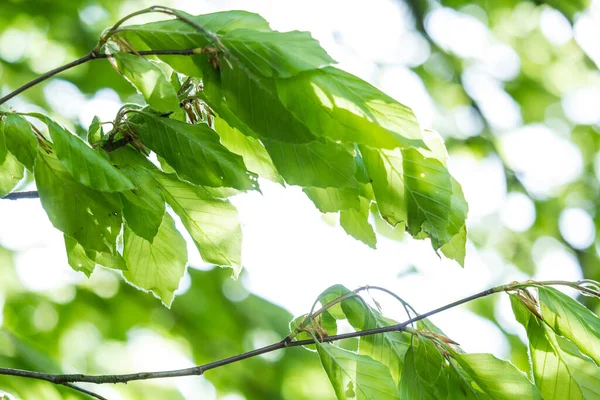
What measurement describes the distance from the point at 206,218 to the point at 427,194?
0.48 ft

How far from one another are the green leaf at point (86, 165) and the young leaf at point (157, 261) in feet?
0.39

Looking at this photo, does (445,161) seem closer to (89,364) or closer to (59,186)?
(59,186)

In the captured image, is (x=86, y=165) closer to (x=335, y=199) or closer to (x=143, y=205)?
(x=143, y=205)

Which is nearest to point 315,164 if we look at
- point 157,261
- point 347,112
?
point 347,112

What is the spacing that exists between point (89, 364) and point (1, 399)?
1888 mm

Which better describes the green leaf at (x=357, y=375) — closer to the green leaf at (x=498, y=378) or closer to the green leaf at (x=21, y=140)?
the green leaf at (x=498, y=378)

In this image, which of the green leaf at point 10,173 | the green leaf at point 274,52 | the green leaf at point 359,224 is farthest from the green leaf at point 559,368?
the green leaf at point 10,173

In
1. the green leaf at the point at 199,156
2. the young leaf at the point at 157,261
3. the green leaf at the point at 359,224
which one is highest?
the green leaf at the point at 199,156

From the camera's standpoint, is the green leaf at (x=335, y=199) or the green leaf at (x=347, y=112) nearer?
the green leaf at (x=347, y=112)

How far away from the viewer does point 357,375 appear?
40 centimetres

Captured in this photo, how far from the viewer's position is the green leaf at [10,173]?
0.40 meters

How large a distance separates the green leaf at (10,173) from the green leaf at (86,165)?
0.23 feet

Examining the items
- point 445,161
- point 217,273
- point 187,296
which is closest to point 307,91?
point 445,161

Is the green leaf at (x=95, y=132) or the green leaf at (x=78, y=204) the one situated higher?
the green leaf at (x=95, y=132)
